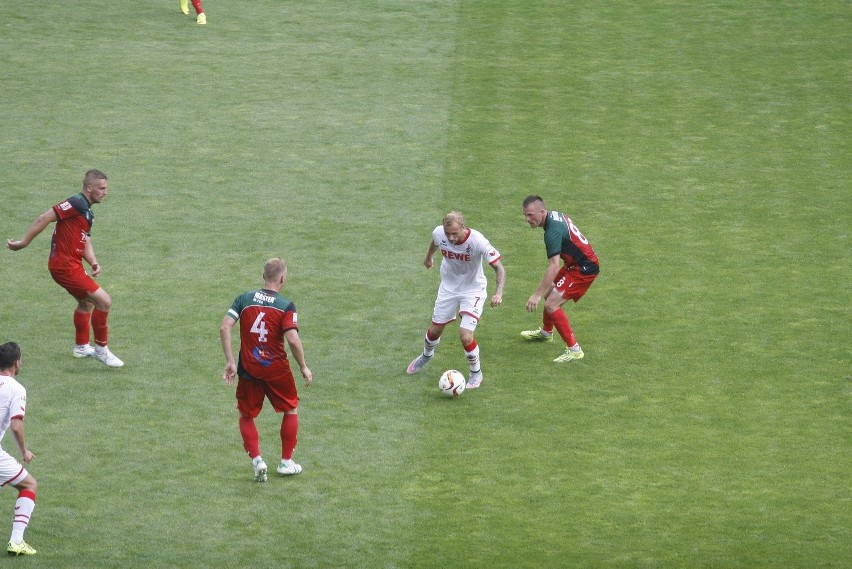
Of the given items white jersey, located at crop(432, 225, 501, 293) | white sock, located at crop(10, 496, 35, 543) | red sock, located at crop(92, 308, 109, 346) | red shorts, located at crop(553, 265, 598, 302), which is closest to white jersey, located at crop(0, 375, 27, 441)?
white sock, located at crop(10, 496, 35, 543)

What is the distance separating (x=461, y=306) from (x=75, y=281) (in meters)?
Answer: 4.67

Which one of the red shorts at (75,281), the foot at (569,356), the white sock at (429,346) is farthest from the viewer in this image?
the foot at (569,356)

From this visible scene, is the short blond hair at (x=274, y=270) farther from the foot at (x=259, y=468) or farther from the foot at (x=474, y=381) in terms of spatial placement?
the foot at (x=474, y=381)

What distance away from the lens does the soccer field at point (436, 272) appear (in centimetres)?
1138

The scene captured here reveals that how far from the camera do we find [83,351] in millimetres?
14945

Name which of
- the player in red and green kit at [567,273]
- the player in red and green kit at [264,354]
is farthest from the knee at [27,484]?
the player in red and green kit at [567,273]

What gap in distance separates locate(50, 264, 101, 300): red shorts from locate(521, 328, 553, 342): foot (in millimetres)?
5680

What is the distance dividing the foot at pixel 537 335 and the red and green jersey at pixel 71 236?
19.3ft

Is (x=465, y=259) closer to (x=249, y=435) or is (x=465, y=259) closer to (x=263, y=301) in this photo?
(x=263, y=301)

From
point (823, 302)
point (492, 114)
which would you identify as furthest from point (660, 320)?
point (492, 114)

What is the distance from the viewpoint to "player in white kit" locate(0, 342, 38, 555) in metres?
10.1

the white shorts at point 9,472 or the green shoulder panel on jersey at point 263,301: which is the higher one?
the green shoulder panel on jersey at point 263,301

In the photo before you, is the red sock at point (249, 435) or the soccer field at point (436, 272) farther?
the red sock at point (249, 435)

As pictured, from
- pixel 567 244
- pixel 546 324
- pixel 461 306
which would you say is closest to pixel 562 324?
pixel 546 324
